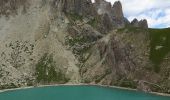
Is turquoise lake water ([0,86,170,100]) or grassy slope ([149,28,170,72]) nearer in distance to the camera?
turquoise lake water ([0,86,170,100])

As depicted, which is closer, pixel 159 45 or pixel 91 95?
pixel 91 95

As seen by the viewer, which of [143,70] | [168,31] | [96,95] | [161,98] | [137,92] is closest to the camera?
[161,98]

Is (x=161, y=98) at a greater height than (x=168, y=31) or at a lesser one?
lesser

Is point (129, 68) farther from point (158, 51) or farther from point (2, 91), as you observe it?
point (2, 91)

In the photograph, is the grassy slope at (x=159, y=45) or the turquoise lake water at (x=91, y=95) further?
the grassy slope at (x=159, y=45)

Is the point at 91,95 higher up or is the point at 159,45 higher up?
the point at 159,45

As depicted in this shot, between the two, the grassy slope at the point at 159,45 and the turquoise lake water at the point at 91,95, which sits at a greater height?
the grassy slope at the point at 159,45

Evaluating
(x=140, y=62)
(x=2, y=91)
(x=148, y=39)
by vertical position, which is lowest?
(x=2, y=91)

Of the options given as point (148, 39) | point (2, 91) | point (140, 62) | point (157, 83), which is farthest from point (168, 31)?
point (2, 91)
